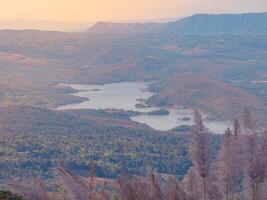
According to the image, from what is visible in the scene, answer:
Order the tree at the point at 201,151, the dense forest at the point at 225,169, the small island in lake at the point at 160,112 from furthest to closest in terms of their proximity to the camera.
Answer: the small island in lake at the point at 160,112, the tree at the point at 201,151, the dense forest at the point at 225,169

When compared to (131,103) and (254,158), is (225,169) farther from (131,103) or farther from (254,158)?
(131,103)

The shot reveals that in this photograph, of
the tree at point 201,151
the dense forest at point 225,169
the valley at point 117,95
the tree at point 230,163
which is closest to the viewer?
the dense forest at point 225,169

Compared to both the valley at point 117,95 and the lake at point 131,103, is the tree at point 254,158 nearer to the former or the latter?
the valley at point 117,95

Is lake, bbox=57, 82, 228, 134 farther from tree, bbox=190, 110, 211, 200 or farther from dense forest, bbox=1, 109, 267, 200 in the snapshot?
tree, bbox=190, 110, 211, 200

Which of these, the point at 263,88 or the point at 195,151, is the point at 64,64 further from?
the point at 195,151

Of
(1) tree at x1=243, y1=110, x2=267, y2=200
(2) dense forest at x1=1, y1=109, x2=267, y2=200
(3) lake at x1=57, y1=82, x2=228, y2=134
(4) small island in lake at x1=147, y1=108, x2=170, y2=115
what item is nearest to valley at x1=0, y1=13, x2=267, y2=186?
(3) lake at x1=57, y1=82, x2=228, y2=134

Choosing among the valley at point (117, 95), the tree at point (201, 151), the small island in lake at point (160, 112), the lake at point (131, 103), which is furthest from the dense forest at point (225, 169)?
the small island in lake at point (160, 112)

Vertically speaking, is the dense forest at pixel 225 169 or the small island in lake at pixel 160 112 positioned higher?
the dense forest at pixel 225 169

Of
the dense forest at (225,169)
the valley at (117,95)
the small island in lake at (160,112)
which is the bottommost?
the small island in lake at (160,112)

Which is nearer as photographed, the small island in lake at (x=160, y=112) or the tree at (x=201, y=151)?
the tree at (x=201, y=151)
